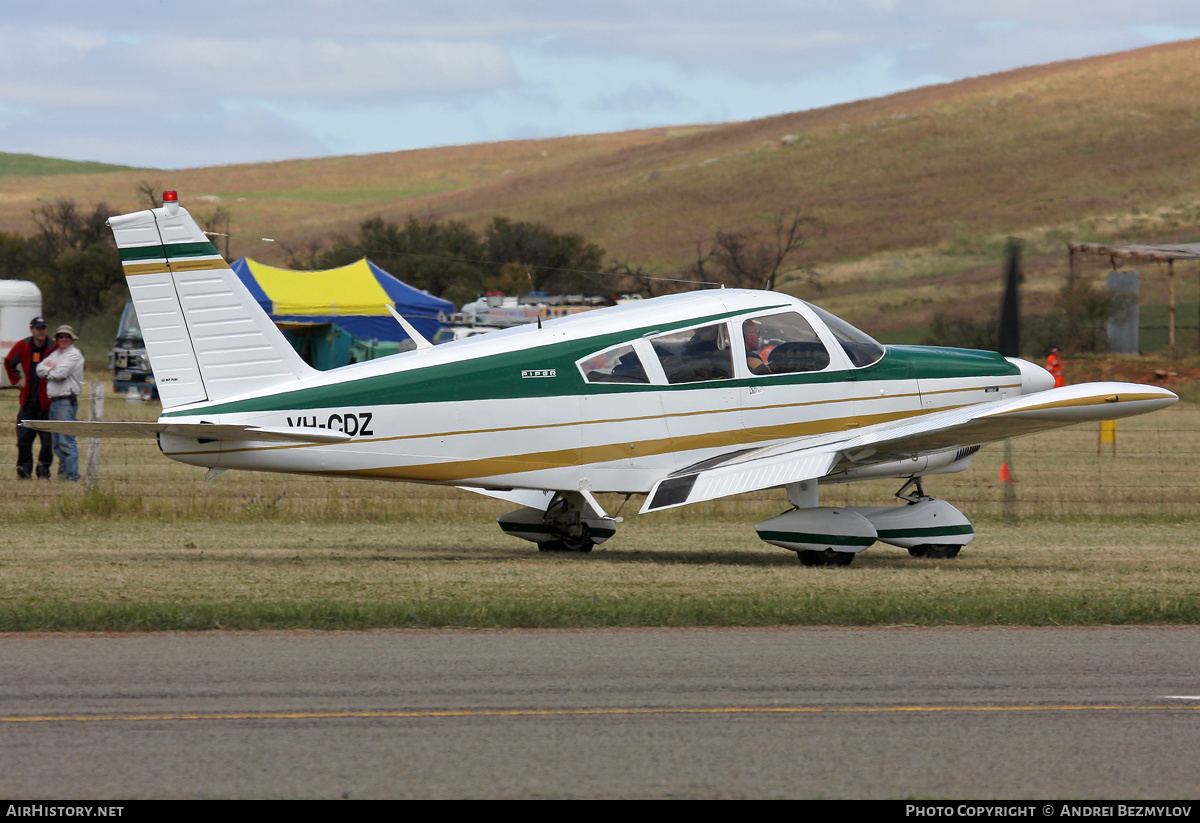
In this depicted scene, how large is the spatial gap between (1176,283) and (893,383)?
77.2 metres

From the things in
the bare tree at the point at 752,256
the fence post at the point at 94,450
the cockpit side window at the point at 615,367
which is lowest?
the fence post at the point at 94,450

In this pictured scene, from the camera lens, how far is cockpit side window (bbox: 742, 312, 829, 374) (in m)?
11.8

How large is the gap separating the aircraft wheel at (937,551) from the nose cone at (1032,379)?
1561mm

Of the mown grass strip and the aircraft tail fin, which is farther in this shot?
the aircraft tail fin

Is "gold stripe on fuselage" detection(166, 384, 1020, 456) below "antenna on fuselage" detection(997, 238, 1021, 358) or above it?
below

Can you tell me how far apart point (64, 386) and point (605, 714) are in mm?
13031

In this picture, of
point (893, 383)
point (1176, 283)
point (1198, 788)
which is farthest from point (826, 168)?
point (1198, 788)

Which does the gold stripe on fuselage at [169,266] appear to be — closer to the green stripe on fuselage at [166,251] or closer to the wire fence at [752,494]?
the green stripe on fuselage at [166,251]

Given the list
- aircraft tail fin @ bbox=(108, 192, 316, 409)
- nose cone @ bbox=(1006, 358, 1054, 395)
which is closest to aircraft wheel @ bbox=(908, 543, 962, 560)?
nose cone @ bbox=(1006, 358, 1054, 395)

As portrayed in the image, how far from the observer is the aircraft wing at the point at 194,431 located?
10375mm

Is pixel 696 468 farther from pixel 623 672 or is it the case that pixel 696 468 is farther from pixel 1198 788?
pixel 1198 788

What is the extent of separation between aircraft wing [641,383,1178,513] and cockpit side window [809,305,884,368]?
1.93ft

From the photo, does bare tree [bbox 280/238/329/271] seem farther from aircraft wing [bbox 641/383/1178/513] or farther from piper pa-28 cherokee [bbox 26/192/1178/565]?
aircraft wing [bbox 641/383/1178/513]

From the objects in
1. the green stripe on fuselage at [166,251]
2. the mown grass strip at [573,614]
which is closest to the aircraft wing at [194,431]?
the green stripe on fuselage at [166,251]
